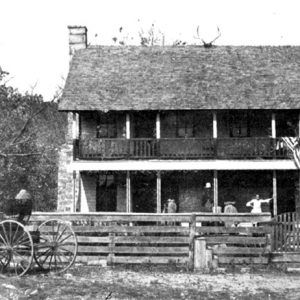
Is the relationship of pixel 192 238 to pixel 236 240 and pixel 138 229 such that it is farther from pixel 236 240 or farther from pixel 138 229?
pixel 138 229

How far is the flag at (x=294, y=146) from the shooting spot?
83.2 feet

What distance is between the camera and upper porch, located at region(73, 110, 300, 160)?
2609cm

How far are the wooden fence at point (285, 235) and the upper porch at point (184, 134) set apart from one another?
40.8 ft

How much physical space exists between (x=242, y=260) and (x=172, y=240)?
1.55 meters

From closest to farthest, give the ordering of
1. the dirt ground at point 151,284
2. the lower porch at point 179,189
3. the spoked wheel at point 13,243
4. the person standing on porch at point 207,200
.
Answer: the dirt ground at point 151,284, the spoked wheel at point 13,243, the person standing on porch at point 207,200, the lower porch at point 179,189

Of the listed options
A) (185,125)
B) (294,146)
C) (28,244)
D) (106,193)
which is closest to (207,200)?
(185,125)

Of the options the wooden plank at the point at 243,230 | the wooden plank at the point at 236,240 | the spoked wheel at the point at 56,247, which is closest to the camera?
the spoked wheel at the point at 56,247

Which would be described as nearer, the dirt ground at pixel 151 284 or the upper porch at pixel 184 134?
the dirt ground at pixel 151 284

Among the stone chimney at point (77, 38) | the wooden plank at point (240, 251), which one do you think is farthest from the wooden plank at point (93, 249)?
the stone chimney at point (77, 38)

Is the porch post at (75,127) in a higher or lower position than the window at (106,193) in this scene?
higher

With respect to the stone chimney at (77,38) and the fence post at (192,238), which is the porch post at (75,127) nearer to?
the stone chimney at (77,38)

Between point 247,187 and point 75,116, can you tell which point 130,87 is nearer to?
point 75,116

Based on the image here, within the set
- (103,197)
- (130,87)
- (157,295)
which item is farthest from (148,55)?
(157,295)

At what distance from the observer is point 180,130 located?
28109mm
